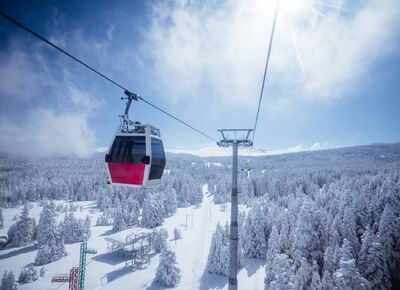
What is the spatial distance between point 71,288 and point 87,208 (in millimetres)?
78241

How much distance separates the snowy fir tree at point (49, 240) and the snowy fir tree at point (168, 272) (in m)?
28.3

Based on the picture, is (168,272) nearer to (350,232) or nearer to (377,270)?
(377,270)

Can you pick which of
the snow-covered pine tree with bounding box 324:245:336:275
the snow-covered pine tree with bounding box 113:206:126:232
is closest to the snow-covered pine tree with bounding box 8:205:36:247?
the snow-covered pine tree with bounding box 113:206:126:232

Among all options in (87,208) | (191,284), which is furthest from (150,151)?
(87,208)

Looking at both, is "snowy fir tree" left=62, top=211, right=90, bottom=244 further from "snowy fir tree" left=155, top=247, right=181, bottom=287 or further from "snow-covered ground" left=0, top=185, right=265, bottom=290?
"snowy fir tree" left=155, top=247, right=181, bottom=287

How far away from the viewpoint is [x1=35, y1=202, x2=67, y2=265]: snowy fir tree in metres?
50.0

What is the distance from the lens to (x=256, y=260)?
48.0 m

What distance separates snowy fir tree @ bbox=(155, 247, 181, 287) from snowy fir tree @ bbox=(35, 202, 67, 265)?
28.3m

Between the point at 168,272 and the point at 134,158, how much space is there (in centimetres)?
3744

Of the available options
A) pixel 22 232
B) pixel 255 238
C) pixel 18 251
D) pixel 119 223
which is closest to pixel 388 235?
pixel 255 238

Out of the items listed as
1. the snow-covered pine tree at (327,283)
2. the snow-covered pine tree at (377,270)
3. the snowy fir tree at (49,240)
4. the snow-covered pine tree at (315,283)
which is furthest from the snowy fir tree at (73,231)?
the snow-covered pine tree at (377,270)

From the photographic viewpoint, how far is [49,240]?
56188 millimetres

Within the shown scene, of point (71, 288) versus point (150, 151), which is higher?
point (150, 151)

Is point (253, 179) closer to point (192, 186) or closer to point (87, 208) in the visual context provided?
point (192, 186)
